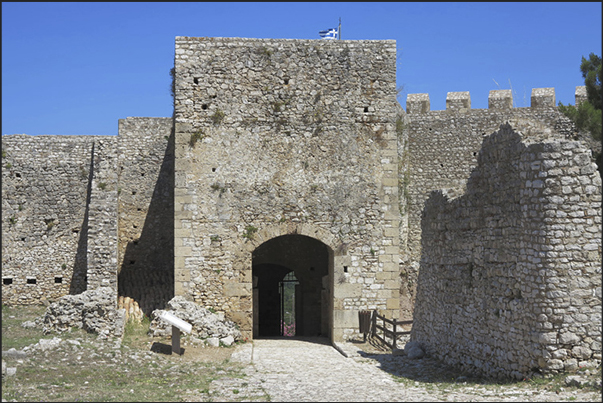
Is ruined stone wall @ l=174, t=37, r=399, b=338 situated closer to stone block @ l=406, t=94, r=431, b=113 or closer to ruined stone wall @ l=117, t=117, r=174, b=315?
ruined stone wall @ l=117, t=117, r=174, b=315

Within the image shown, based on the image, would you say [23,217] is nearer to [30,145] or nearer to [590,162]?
[30,145]

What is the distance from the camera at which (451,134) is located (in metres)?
23.4

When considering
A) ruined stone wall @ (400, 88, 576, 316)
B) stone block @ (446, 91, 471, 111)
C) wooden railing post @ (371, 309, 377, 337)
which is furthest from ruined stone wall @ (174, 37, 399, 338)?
Result: stone block @ (446, 91, 471, 111)

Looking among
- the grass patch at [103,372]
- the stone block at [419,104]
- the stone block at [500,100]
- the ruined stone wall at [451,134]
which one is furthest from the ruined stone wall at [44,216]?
the stone block at [500,100]

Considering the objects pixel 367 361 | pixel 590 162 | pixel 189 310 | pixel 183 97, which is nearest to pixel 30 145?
pixel 183 97

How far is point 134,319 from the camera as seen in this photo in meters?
16.9

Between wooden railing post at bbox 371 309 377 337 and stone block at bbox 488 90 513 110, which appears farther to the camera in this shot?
stone block at bbox 488 90 513 110

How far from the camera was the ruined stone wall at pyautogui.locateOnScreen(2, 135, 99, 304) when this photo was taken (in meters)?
20.4

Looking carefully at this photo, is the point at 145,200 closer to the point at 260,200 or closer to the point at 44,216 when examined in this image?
the point at 44,216

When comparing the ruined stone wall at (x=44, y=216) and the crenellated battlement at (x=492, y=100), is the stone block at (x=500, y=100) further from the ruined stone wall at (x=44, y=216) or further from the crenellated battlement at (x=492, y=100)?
the ruined stone wall at (x=44, y=216)

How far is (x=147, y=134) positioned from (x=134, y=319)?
275 inches

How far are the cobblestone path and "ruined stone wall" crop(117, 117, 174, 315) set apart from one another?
7.29m

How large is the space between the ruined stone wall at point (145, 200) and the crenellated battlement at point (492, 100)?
27.1 feet

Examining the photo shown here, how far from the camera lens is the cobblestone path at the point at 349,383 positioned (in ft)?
28.7
